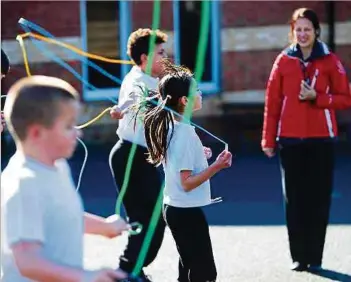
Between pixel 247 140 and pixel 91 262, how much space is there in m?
5.66

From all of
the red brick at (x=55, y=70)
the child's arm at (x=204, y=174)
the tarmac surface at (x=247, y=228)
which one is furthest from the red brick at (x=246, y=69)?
the child's arm at (x=204, y=174)

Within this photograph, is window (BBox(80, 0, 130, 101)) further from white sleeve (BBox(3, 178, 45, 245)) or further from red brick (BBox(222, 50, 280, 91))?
white sleeve (BBox(3, 178, 45, 245))

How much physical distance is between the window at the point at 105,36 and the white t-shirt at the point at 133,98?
6.62 m

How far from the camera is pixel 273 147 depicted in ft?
20.5

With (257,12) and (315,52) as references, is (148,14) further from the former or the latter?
(315,52)

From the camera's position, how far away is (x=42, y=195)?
291 cm

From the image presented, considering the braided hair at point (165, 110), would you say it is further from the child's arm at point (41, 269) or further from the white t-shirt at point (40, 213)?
the child's arm at point (41, 269)

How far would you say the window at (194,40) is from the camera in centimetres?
1220

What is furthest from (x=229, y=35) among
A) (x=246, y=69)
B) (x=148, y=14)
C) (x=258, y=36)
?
(x=148, y=14)

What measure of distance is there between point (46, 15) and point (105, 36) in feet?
2.78

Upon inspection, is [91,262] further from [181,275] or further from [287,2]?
[287,2]

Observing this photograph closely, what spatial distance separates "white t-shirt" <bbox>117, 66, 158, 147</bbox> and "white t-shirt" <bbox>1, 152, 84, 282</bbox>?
248 cm

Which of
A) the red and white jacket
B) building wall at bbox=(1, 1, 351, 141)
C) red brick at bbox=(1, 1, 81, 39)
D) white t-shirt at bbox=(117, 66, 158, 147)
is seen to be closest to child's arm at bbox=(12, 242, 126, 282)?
white t-shirt at bbox=(117, 66, 158, 147)

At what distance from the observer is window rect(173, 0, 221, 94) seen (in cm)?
1220
